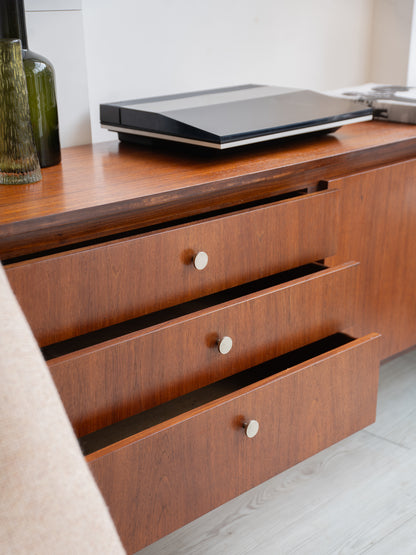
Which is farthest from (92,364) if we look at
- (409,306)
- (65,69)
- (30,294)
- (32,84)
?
(409,306)

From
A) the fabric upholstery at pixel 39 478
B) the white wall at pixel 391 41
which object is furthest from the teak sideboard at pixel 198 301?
the white wall at pixel 391 41

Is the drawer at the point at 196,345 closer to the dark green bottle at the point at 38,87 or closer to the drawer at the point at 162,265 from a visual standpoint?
the drawer at the point at 162,265

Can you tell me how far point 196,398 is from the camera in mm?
917

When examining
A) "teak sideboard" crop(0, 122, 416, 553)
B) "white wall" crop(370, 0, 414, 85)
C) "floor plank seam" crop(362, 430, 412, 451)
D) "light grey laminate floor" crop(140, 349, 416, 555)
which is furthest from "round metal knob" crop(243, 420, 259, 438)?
"white wall" crop(370, 0, 414, 85)

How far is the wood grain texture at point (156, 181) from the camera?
71cm

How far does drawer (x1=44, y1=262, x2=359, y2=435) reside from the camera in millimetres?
711

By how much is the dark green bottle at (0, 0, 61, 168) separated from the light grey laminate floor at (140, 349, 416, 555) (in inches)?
24.2

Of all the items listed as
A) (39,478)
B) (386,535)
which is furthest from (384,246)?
(39,478)

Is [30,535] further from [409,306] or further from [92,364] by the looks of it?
[409,306]

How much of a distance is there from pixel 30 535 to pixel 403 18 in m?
1.70

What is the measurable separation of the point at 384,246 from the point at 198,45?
592 mm

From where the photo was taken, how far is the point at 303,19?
1.53 metres

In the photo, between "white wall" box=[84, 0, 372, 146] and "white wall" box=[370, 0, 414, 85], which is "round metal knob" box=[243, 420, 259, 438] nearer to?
"white wall" box=[84, 0, 372, 146]

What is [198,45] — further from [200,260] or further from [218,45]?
[200,260]
